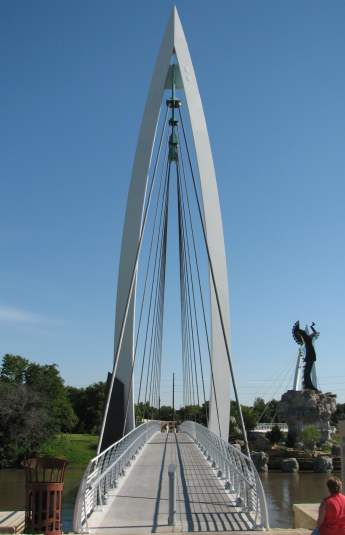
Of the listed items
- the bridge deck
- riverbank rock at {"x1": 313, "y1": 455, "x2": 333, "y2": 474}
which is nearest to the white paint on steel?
the bridge deck

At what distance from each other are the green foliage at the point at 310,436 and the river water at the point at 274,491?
590cm

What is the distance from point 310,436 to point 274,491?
17.3 metres

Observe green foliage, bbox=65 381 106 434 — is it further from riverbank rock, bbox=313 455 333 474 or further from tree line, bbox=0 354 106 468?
riverbank rock, bbox=313 455 333 474

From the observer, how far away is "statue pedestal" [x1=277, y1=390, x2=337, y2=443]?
49.9m

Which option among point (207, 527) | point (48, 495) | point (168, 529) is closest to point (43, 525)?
point (48, 495)

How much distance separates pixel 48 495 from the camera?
684 cm

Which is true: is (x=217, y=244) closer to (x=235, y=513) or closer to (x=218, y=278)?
(x=218, y=278)

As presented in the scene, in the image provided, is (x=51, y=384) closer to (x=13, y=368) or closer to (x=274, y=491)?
(x=13, y=368)

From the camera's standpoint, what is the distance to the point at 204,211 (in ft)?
60.4

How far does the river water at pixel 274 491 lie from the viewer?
2333 centimetres

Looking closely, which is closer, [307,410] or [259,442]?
[307,410]

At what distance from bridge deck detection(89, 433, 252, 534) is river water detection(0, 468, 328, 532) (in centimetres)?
881

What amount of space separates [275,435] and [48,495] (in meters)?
49.7

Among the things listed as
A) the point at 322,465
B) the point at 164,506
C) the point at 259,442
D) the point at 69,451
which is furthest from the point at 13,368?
the point at 164,506
